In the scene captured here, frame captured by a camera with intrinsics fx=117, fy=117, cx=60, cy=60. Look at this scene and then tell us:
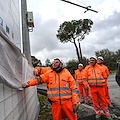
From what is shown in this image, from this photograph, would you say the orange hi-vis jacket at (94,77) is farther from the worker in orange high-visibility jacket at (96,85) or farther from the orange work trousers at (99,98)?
the orange work trousers at (99,98)

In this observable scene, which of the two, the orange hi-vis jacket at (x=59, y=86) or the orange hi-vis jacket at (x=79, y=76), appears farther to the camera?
the orange hi-vis jacket at (x=79, y=76)

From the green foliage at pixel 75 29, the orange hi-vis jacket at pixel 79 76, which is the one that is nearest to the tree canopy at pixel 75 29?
the green foliage at pixel 75 29

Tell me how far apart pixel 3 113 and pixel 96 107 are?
311 centimetres

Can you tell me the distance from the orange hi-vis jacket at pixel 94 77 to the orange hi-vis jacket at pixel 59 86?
126 cm

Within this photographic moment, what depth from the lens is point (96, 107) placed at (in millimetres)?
3818

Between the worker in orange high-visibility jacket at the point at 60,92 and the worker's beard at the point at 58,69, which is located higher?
the worker's beard at the point at 58,69

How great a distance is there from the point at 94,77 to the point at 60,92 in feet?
5.46

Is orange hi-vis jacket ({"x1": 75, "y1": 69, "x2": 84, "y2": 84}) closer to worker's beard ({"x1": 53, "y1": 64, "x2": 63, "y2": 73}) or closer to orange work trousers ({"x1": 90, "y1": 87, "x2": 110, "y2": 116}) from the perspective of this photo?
orange work trousers ({"x1": 90, "y1": 87, "x2": 110, "y2": 116})

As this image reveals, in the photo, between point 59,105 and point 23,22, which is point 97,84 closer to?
point 59,105

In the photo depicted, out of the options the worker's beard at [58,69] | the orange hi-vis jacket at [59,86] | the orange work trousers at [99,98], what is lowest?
the orange work trousers at [99,98]

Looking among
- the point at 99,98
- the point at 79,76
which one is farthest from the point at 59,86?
the point at 79,76

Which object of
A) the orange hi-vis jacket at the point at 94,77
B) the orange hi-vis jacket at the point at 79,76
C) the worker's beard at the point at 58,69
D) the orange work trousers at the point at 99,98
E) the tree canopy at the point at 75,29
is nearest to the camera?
the worker's beard at the point at 58,69

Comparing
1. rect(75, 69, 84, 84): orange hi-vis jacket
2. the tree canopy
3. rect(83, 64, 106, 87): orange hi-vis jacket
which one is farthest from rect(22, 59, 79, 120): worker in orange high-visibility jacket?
the tree canopy

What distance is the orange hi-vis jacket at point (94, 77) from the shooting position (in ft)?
12.6
